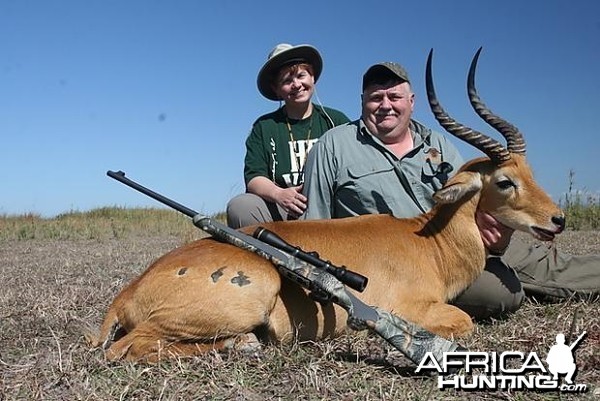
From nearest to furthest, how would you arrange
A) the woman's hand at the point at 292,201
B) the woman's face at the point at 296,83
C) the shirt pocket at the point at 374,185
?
1. the shirt pocket at the point at 374,185
2. the woman's hand at the point at 292,201
3. the woman's face at the point at 296,83

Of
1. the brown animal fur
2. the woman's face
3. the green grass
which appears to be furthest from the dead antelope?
the green grass

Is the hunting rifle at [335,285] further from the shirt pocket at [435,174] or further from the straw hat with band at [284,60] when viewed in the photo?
the straw hat with band at [284,60]

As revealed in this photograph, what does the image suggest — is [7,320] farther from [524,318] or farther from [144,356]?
[524,318]

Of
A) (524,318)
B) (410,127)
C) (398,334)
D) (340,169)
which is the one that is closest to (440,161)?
(410,127)

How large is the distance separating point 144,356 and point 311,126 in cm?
393

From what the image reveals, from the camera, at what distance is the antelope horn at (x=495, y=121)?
510 cm

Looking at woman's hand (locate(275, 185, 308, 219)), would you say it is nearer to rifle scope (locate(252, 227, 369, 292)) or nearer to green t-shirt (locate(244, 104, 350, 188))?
green t-shirt (locate(244, 104, 350, 188))

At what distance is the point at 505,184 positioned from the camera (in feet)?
16.3

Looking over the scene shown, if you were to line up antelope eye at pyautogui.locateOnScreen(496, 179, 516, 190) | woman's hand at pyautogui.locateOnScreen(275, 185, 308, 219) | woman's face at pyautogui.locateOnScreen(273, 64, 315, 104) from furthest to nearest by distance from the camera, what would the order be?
woman's face at pyautogui.locateOnScreen(273, 64, 315, 104) → woman's hand at pyautogui.locateOnScreen(275, 185, 308, 219) → antelope eye at pyautogui.locateOnScreen(496, 179, 516, 190)

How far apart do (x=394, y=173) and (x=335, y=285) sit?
2.03 metres

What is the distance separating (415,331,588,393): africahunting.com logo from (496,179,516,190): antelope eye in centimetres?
138

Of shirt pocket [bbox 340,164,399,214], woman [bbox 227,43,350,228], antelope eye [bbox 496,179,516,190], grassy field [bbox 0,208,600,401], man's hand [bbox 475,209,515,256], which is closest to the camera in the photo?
grassy field [bbox 0,208,600,401]

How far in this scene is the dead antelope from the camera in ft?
13.7

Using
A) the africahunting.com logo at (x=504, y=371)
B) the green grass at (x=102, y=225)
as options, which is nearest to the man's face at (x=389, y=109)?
the africahunting.com logo at (x=504, y=371)
